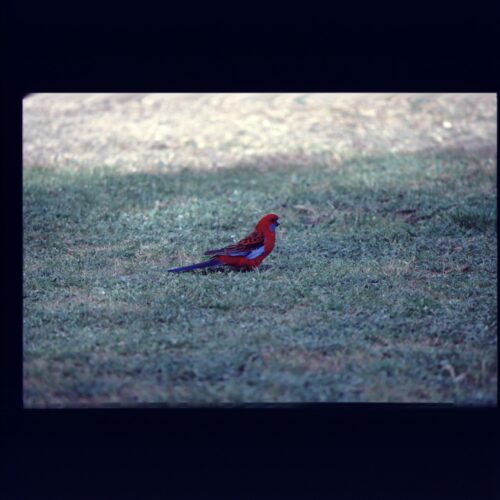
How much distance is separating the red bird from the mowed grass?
0.12 meters

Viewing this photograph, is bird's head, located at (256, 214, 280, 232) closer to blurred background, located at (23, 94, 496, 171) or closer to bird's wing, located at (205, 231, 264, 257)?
bird's wing, located at (205, 231, 264, 257)

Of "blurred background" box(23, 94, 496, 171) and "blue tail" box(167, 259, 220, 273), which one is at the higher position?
"blurred background" box(23, 94, 496, 171)

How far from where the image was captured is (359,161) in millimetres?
11023

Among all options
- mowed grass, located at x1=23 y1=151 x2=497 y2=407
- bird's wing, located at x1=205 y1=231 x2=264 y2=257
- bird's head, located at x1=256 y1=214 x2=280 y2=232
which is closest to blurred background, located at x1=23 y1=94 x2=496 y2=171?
mowed grass, located at x1=23 y1=151 x2=497 y2=407

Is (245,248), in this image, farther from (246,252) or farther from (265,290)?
(265,290)

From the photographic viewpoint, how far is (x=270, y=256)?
297 inches

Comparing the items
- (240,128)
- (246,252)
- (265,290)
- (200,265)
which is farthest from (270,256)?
(240,128)

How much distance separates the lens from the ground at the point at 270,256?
17.2 ft

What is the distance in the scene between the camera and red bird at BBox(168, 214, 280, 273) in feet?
22.3

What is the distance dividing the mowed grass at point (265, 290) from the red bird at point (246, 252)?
0.38ft

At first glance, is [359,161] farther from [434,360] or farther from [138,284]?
[434,360]

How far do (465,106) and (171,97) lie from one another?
471cm
